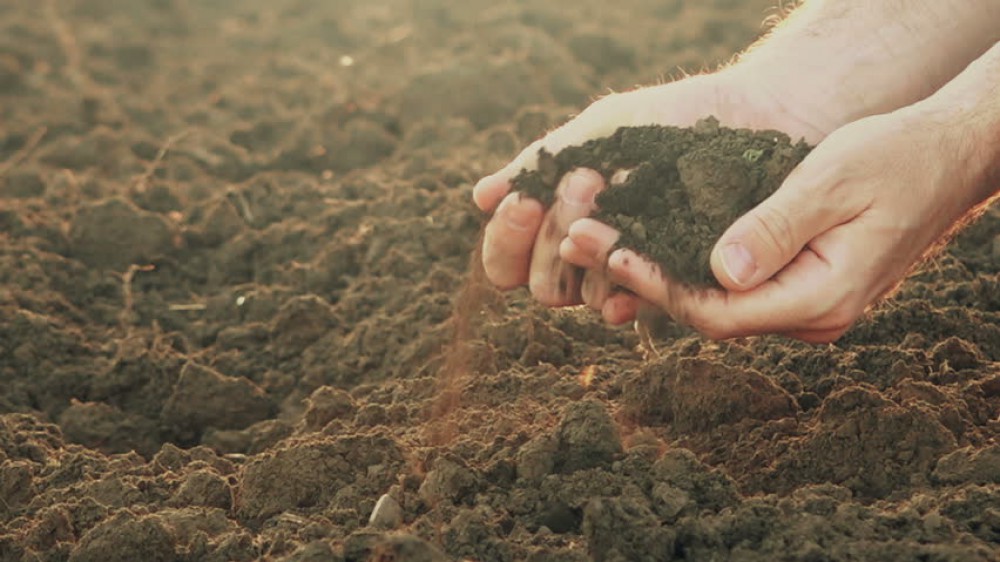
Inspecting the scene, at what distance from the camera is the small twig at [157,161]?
4.62m

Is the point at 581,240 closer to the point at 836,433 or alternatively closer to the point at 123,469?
the point at 836,433

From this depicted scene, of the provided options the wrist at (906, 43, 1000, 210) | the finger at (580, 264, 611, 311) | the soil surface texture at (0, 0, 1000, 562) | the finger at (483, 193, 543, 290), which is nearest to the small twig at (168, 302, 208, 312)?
the soil surface texture at (0, 0, 1000, 562)

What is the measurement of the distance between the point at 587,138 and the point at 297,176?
6.84ft

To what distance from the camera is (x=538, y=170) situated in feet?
9.22

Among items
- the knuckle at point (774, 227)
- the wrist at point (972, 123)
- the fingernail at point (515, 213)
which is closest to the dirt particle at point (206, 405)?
the fingernail at point (515, 213)

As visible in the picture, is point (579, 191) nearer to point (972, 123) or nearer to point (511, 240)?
point (511, 240)

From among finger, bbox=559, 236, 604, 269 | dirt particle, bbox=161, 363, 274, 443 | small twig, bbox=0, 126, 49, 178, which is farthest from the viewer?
small twig, bbox=0, 126, 49, 178

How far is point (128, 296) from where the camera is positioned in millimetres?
3836

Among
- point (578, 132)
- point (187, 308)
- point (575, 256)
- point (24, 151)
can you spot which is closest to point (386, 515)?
point (575, 256)

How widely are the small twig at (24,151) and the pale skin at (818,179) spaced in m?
2.65

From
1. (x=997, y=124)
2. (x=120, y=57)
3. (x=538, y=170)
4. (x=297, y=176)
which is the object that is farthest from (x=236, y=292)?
(x=120, y=57)

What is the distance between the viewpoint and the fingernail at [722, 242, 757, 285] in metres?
2.44

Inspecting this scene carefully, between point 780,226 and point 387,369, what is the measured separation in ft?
4.37

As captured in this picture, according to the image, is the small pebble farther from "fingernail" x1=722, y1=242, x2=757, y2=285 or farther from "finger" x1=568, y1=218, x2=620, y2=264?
"fingernail" x1=722, y1=242, x2=757, y2=285
